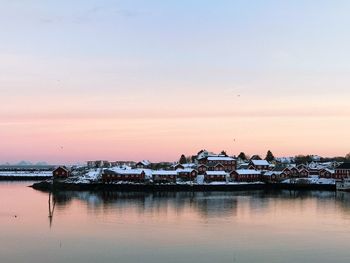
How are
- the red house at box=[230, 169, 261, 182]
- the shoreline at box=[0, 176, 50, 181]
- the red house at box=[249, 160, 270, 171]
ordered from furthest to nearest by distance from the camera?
1. the shoreline at box=[0, 176, 50, 181]
2. the red house at box=[249, 160, 270, 171]
3. the red house at box=[230, 169, 261, 182]

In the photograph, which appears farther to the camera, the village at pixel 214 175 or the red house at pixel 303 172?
the red house at pixel 303 172

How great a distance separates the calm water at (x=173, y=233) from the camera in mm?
11406

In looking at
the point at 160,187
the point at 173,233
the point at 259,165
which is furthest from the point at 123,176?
the point at 173,233

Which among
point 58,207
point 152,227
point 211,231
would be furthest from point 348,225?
point 58,207

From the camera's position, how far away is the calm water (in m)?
11.4

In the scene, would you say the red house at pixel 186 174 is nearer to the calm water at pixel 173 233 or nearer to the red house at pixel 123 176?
the red house at pixel 123 176

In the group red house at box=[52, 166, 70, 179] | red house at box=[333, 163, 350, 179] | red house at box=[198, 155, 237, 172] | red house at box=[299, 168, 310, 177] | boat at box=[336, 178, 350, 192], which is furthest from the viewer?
red house at box=[198, 155, 237, 172]

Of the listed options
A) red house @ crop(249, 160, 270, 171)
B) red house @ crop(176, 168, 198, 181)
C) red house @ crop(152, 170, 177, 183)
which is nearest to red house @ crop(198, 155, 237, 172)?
red house @ crop(249, 160, 270, 171)

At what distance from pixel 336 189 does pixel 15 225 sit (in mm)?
23548

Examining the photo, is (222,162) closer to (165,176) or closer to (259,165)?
(259,165)

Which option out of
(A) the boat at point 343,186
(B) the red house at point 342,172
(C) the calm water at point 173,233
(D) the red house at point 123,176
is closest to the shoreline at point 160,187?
(A) the boat at point 343,186

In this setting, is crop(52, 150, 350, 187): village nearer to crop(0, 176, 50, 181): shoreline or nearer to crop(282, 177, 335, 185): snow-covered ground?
crop(282, 177, 335, 185): snow-covered ground

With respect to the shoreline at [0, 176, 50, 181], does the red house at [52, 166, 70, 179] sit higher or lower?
higher

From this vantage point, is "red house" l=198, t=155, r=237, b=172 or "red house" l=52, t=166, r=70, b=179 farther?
"red house" l=198, t=155, r=237, b=172
